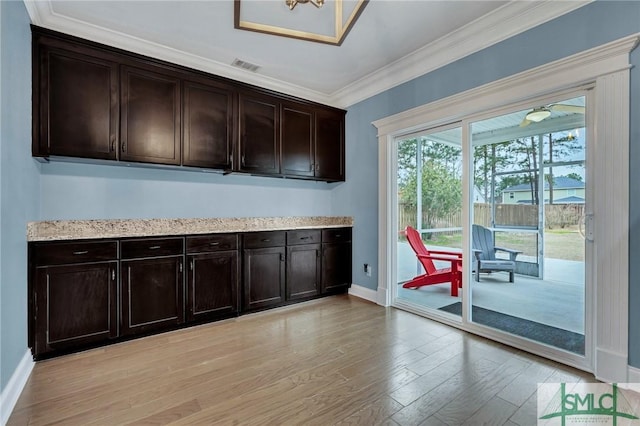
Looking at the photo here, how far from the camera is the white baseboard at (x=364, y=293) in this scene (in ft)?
12.2

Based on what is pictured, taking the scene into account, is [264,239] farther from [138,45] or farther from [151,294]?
[138,45]

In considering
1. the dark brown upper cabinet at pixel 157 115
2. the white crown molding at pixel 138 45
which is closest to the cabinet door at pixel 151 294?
the dark brown upper cabinet at pixel 157 115

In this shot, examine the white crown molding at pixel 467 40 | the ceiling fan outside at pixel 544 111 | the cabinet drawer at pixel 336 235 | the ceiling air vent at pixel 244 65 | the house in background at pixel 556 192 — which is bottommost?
the cabinet drawer at pixel 336 235

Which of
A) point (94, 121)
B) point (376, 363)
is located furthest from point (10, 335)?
point (376, 363)

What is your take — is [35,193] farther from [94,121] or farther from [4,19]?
[4,19]

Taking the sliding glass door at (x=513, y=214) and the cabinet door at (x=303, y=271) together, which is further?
the cabinet door at (x=303, y=271)

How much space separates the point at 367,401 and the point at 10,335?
7.19ft

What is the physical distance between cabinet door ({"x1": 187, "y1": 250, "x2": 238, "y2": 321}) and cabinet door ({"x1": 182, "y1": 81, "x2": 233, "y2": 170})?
3.13 ft

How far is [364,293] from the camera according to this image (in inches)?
152

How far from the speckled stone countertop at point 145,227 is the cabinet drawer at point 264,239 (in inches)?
2.2

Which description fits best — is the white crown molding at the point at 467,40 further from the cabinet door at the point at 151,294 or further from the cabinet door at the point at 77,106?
the cabinet door at the point at 151,294

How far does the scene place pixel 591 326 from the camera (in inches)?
82.4

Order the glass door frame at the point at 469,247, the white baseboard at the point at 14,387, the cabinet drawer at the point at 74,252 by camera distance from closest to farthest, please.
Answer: the white baseboard at the point at 14,387 → the glass door frame at the point at 469,247 → the cabinet drawer at the point at 74,252

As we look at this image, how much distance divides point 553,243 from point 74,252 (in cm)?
384
